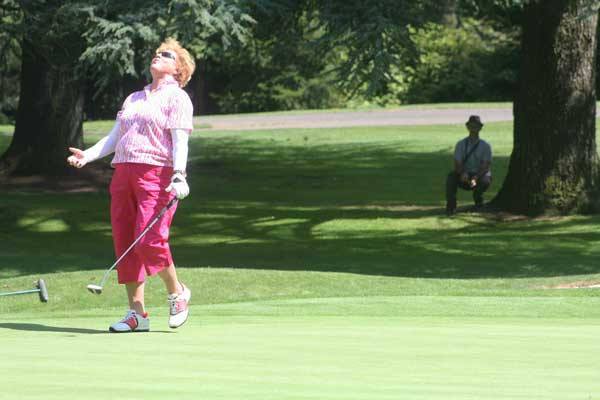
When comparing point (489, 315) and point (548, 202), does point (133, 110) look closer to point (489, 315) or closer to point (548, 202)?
point (489, 315)

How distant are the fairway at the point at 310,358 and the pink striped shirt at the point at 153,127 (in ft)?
3.39

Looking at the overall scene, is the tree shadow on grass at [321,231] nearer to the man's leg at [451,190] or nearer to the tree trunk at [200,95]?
the man's leg at [451,190]

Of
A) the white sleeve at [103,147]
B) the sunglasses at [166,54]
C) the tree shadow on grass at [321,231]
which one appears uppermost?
the sunglasses at [166,54]

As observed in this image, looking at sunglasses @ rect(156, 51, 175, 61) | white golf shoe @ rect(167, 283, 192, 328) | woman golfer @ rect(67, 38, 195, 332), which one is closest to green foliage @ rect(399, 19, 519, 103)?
sunglasses @ rect(156, 51, 175, 61)

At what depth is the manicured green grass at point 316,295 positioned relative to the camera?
508cm

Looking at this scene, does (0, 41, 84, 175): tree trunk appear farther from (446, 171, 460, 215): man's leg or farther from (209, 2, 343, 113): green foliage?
(209, 2, 343, 113): green foliage

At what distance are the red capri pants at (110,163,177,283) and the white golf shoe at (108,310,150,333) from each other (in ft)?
0.97

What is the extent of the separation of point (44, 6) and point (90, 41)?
2146 mm

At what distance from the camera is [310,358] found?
5773 millimetres

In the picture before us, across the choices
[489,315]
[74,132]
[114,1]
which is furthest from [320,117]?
[489,315]

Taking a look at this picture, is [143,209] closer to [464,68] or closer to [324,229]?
[324,229]

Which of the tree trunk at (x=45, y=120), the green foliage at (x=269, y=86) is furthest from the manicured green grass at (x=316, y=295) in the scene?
the green foliage at (x=269, y=86)

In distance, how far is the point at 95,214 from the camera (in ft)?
71.5

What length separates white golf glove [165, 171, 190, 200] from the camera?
794cm
